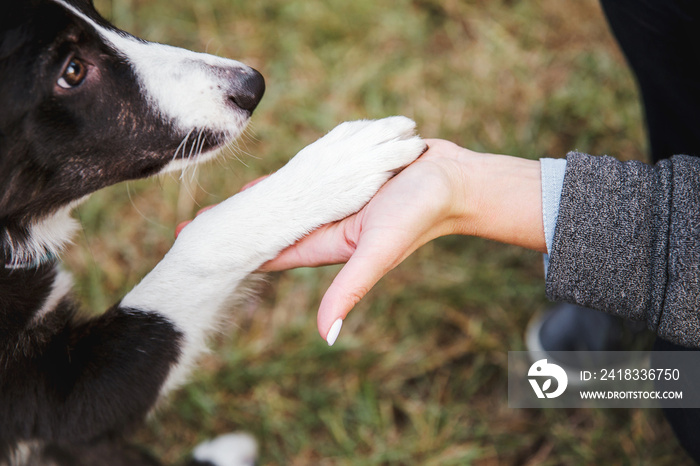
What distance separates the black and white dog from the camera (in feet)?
5.48

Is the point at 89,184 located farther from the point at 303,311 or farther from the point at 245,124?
the point at 303,311

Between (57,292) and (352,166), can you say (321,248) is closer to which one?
(352,166)

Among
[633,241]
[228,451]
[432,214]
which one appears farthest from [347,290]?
[228,451]

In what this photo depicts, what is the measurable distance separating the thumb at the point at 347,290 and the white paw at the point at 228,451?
3.68ft

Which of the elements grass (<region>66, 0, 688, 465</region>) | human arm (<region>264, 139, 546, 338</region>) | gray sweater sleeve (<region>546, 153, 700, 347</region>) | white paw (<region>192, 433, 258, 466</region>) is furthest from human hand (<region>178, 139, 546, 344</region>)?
white paw (<region>192, 433, 258, 466</region>)

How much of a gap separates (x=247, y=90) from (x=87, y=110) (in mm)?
464

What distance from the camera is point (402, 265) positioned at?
2.85 m

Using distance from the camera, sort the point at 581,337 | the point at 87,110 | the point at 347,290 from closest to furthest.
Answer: the point at 347,290
the point at 87,110
the point at 581,337

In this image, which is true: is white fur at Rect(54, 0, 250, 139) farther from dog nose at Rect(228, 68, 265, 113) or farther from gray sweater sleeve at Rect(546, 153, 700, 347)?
gray sweater sleeve at Rect(546, 153, 700, 347)

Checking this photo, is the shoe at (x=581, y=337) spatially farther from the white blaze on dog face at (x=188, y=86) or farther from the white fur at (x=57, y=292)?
the white fur at (x=57, y=292)

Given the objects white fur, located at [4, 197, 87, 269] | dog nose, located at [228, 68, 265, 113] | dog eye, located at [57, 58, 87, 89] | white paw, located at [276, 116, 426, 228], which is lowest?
white fur, located at [4, 197, 87, 269]

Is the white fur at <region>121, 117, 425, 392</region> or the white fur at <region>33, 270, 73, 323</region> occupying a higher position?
the white fur at <region>121, 117, 425, 392</region>

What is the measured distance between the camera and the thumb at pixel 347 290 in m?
1.40

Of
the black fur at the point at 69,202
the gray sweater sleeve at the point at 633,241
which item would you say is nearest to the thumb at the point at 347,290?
the gray sweater sleeve at the point at 633,241
